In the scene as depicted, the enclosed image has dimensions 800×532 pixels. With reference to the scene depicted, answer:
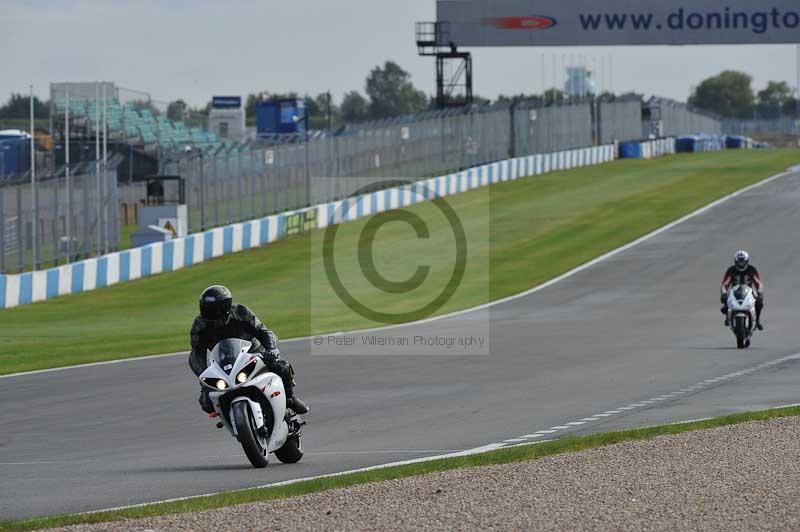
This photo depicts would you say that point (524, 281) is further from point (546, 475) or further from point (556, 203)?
point (546, 475)

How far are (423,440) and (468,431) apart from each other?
70 centimetres

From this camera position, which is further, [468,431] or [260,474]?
[468,431]

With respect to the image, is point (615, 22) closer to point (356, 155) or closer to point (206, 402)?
point (356, 155)

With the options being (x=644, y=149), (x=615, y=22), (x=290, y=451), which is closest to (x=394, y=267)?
(x=290, y=451)

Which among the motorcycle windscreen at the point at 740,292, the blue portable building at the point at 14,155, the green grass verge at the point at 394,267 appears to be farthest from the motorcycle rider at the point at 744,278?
the blue portable building at the point at 14,155

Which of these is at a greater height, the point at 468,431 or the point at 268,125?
the point at 268,125

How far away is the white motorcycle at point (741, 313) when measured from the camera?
835 inches

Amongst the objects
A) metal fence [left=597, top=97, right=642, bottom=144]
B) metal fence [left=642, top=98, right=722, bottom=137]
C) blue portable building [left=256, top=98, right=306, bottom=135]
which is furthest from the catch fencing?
blue portable building [left=256, top=98, right=306, bottom=135]

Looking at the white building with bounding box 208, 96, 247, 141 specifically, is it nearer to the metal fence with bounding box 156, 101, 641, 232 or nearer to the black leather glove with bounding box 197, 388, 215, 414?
the metal fence with bounding box 156, 101, 641, 232

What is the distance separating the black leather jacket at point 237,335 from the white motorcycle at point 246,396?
127mm

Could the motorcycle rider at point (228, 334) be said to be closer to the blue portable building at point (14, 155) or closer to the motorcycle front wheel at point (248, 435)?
the motorcycle front wheel at point (248, 435)

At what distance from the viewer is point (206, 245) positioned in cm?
3781

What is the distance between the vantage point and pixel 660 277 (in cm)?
3344

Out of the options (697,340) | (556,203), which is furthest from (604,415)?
(556,203)
